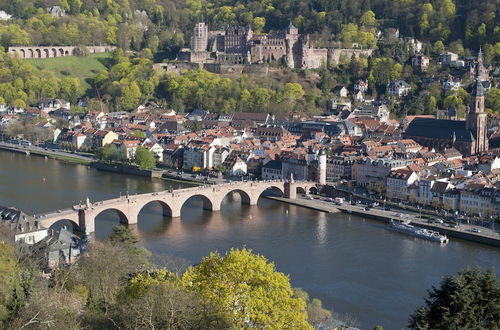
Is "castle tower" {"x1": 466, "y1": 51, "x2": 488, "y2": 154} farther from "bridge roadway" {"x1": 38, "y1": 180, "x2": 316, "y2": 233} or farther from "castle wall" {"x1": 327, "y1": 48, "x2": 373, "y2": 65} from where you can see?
"castle wall" {"x1": 327, "y1": 48, "x2": 373, "y2": 65}

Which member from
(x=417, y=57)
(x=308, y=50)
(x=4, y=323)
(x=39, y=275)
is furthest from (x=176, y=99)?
(x=4, y=323)

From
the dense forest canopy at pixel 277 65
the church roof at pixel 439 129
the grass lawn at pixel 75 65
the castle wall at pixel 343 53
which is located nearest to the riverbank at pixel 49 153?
the dense forest canopy at pixel 277 65

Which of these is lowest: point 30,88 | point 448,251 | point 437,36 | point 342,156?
Answer: point 448,251

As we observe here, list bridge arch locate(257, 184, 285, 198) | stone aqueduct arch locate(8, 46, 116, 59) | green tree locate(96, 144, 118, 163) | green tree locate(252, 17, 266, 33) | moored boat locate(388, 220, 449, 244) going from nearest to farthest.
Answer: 1. moored boat locate(388, 220, 449, 244)
2. bridge arch locate(257, 184, 285, 198)
3. green tree locate(96, 144, 118, 163)
4. stone aqueduct arch locate(8, 46, 116, 59)
5. green tree locate(252, 17, 266, 33)

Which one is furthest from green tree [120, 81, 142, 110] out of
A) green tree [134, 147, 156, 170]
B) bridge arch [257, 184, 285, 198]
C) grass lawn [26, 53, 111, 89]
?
bridge arch [257, 184, 285, 198]

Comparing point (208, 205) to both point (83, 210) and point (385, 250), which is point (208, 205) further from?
point (385, 250)

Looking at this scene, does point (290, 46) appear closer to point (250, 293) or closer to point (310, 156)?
point (310, 156)
